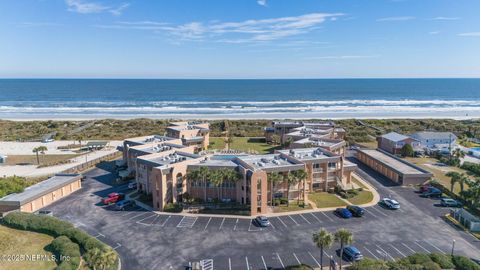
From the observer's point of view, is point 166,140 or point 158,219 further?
point 166,140

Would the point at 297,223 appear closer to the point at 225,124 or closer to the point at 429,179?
the point at 429,179

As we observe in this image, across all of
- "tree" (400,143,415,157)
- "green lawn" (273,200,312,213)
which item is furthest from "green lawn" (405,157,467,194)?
"green lawn" (273,200,312,213)

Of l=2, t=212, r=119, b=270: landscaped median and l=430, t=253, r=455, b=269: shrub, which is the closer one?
l=2, t=212, r=119, b=270: landscaped median

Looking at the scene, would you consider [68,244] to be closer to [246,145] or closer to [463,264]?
[463,264]

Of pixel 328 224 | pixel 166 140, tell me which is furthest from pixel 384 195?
pixel 166 140

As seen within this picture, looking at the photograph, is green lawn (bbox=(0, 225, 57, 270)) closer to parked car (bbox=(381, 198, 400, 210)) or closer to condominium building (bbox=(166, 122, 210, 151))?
condominium building (bbox=(166, 122, 210, 151))
